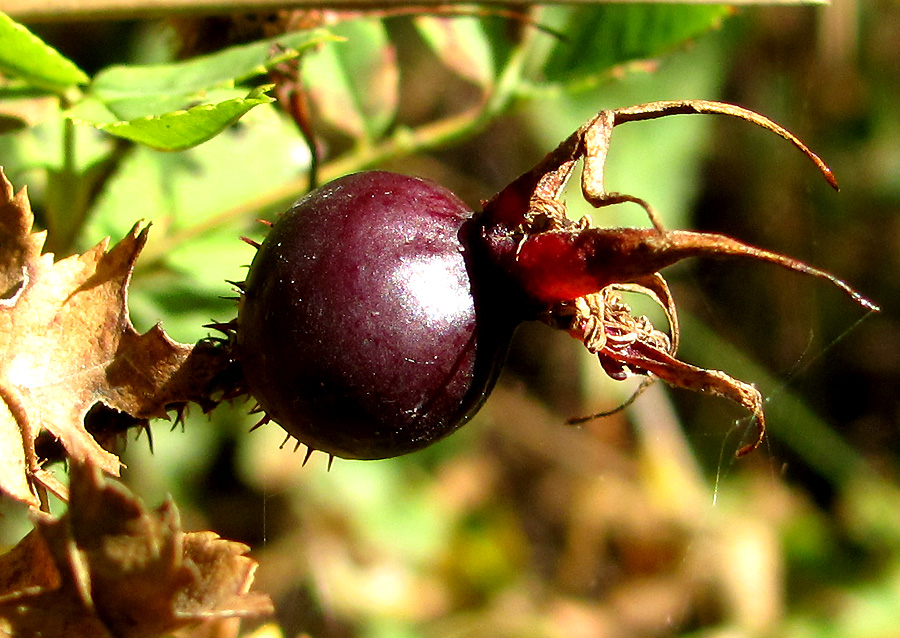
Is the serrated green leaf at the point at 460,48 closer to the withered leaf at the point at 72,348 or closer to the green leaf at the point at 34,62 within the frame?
the green leaf at the point at 34,62

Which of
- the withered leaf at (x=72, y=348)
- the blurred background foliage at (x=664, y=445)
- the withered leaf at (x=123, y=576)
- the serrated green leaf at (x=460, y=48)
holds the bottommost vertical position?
the blurred background foliage at (x=664, y=445)

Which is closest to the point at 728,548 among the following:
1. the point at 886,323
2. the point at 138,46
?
the point at 886,323

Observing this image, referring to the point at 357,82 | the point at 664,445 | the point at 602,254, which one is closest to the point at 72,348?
the point at 602,254

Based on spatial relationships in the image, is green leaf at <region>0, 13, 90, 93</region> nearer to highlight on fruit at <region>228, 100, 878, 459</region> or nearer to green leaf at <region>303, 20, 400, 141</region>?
highlight on fruit at <region>228, 100, 878, 459</region>

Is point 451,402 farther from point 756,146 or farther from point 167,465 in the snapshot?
point 756,146

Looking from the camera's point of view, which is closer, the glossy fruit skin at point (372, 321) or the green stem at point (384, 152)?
the glossy fruit skin at point (372, 321)

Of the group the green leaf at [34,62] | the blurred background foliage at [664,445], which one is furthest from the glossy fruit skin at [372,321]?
the blurred background foliage at [664,445]

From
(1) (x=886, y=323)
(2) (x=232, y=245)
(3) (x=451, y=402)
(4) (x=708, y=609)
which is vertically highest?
(3) (x=451, y=402)
